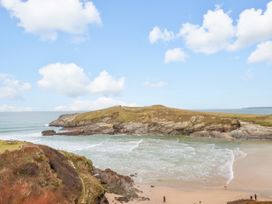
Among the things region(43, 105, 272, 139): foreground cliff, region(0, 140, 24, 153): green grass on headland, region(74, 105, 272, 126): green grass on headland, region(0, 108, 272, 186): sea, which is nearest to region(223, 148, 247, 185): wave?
region(0, 108, 272, 186): sea

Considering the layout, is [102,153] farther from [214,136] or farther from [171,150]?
[214,136]

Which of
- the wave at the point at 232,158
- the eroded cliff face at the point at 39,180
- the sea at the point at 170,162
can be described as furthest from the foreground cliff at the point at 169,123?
the eroded cliff face at the point at 39,180

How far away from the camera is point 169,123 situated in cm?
11462

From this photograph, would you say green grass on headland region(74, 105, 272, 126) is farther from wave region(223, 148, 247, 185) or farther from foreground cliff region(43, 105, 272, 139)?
wave region(223, 148, 247, 185)

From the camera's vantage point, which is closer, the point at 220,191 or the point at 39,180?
the point at 39,180

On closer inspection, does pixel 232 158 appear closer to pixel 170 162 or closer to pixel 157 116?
pixel 170 162

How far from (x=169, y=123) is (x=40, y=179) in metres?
93.1

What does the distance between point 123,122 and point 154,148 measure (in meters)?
45.1

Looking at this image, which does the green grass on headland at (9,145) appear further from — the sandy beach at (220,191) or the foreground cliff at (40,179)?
the sandy beach at (220,191)

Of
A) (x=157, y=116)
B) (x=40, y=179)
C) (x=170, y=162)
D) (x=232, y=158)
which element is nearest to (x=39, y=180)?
(x=40, y=179)

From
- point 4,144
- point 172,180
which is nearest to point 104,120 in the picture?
point 172,180

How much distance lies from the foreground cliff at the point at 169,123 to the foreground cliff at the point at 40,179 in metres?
79.7

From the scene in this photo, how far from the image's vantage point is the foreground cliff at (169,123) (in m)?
102

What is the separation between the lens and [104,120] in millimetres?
126438
